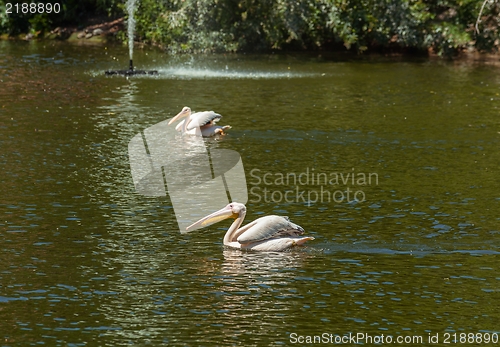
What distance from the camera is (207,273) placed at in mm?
15234

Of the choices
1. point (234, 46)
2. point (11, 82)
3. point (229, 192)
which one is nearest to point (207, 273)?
point (229, 192)

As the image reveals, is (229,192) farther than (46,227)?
Yes

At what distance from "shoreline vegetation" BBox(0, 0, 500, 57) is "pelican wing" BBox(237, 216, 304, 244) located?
2831cm

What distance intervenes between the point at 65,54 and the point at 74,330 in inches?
1353

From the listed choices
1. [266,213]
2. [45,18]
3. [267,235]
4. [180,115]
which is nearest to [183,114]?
[180,115]

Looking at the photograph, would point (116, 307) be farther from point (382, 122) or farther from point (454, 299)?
point (382, 122)

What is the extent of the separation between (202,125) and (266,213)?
856cm

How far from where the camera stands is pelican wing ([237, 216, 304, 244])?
16.5 metres

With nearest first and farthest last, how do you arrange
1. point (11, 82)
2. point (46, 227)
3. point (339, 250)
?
point (339, 250)
point (46, 227)
point (11, 82)

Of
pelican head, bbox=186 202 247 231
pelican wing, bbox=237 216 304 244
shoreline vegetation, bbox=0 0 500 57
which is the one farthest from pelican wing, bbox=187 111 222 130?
shoreline vegetation, bbox=0 0 500 57

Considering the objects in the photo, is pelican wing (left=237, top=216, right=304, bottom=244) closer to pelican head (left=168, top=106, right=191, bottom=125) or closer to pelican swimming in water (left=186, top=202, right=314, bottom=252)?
pelican swimming in water (left=186, top=202, right=314, bottom=252)

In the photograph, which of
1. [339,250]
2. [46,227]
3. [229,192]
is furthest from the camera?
[229,192]

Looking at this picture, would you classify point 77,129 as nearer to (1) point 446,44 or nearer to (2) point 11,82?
(2) point 11,82

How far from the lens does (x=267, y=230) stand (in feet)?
54.3
